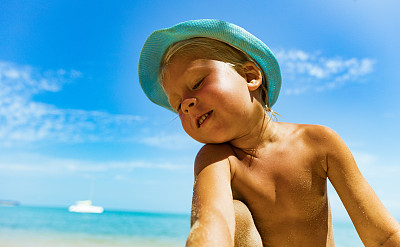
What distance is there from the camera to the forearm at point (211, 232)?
939 millimetres

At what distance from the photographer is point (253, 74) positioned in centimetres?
166

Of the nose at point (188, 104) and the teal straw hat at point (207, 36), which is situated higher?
the teal straw hat at point (207, 36)

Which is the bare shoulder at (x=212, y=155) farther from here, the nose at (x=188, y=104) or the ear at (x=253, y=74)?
the ear at (x=253, y=74)

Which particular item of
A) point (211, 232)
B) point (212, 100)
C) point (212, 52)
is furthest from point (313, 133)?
point (211, 232)

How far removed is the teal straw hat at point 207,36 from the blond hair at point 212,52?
3 cm

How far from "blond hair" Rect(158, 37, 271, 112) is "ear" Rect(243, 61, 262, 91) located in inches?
1.2

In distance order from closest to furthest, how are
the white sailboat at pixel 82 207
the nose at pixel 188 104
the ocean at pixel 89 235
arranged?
the nose at pixel 188 104 → the ocean at pixel 89 235 → the white sailboat at pixel 82 207

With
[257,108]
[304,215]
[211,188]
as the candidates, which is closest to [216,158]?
[211,188]

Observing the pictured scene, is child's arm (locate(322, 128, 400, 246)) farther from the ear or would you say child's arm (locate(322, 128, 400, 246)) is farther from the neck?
the ear

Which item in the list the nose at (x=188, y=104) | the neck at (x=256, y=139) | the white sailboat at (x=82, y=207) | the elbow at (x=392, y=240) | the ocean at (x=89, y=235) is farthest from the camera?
the white sailboat at (x=82, y=207)

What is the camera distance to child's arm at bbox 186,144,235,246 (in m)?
0.97

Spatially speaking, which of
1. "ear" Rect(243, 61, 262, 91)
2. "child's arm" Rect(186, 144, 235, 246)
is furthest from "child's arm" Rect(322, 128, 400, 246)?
"child's arm" Rect(186, 144, 235, 246)

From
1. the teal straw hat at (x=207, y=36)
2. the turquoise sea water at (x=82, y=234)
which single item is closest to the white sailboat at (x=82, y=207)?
the turquoise sea water at (x=82, y=234)

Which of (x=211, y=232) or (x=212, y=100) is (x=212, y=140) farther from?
(x=211, y=232)
